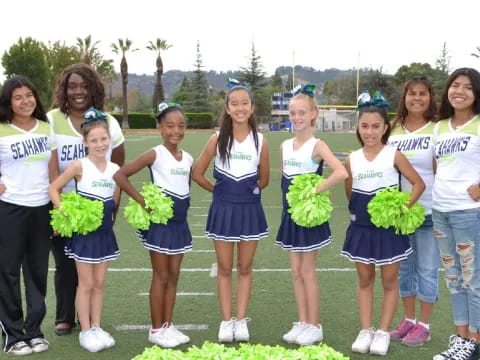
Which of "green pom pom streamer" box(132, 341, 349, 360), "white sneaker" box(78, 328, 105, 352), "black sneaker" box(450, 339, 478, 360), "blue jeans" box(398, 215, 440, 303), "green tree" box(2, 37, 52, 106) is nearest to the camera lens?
"green pom pom streamer" box(132, 341, 349, 360)

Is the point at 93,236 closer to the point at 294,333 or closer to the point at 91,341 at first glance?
the point at 91,341

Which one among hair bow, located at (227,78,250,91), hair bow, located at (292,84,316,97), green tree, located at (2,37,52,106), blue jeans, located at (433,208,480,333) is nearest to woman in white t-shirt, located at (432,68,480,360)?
blue jeans, located at (433,208,480,333)

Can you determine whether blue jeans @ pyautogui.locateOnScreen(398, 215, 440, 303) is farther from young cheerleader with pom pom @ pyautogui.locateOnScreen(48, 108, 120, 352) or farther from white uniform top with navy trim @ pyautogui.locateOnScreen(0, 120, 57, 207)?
white uniform top with navy trim @ pyautogui.locateOnScreen(0, 120, 57, 207)

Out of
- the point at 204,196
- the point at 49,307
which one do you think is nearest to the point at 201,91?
the point at 204,196

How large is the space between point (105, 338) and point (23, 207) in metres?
1.06

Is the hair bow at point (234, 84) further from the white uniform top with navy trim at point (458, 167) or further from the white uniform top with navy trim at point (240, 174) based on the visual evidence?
the white uniform top with navy trim at point (458, 167)

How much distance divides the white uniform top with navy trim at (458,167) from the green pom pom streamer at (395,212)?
0.17 m

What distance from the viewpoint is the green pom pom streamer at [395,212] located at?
3705mm

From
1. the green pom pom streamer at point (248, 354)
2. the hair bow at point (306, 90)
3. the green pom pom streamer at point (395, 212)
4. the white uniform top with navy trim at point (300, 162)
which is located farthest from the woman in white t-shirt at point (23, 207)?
the green pom pom streamer at point (395, 212)

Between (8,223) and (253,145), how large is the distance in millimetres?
1758

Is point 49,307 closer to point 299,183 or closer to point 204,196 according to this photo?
point 299,183

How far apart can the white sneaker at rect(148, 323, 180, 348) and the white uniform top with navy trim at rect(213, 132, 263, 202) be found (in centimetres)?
101

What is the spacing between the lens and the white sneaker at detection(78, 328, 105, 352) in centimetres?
389

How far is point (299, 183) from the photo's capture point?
12.8ft
